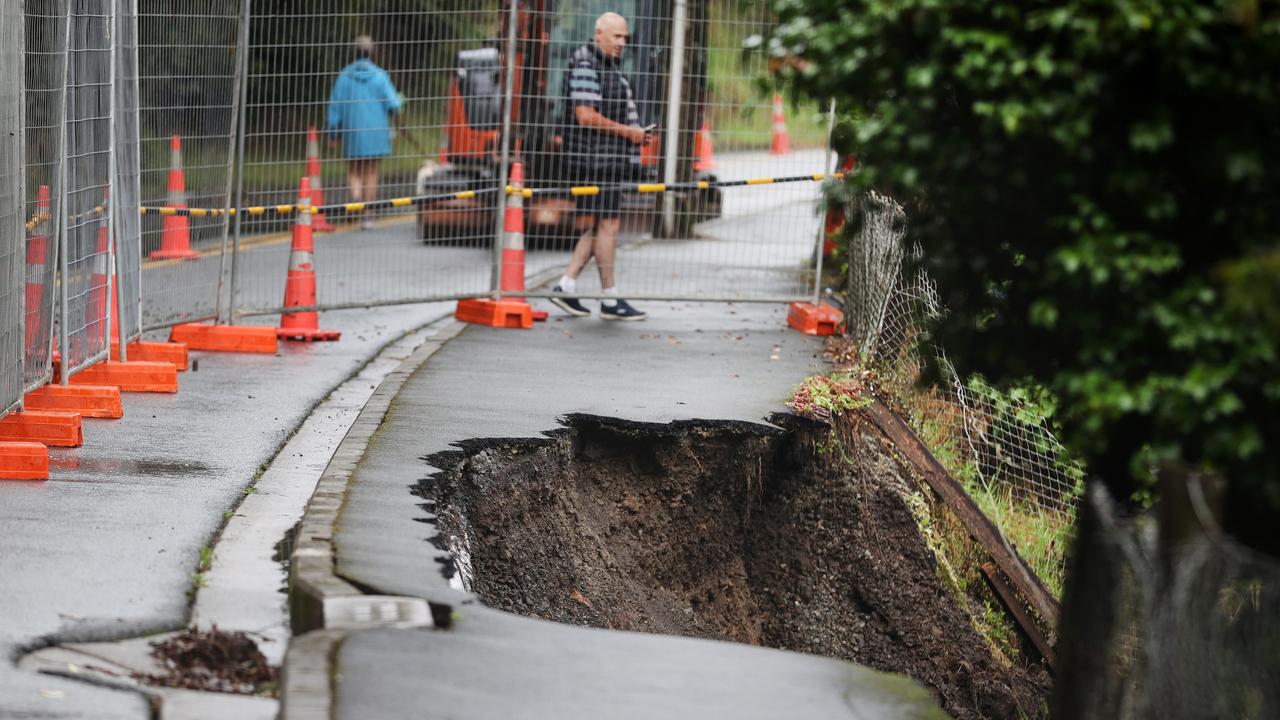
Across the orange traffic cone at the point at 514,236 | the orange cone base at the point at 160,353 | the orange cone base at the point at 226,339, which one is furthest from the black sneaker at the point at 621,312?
the orange cone base at the point at 160,353

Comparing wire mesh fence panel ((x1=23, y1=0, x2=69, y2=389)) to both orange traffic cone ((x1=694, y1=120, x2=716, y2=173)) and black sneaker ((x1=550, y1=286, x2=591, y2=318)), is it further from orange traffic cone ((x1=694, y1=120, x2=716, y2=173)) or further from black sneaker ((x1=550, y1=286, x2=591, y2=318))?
orange traffic cone ((x1=694, y1=120, x2=716, y2=173))

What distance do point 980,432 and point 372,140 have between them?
224 inches

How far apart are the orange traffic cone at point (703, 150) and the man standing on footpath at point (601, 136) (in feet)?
1.66

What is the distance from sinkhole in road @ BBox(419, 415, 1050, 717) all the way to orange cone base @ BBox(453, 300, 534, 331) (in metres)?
3.27

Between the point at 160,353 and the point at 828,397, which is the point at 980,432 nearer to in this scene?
the point at 828,397

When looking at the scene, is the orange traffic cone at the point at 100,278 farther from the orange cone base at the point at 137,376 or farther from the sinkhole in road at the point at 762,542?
the sinkhole in road at the point at 762,542

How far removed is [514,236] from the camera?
11.1 meters

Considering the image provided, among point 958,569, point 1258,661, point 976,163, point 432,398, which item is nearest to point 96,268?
point 432,398

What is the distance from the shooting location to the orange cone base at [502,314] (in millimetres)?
10773

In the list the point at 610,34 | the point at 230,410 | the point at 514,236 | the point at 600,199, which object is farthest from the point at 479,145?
the point at 230,410

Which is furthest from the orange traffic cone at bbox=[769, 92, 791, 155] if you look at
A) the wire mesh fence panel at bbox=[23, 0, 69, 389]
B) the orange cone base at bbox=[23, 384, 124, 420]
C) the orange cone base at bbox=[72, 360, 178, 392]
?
the wire mesh fence panel at bbox=[23, 0, 69, 389]

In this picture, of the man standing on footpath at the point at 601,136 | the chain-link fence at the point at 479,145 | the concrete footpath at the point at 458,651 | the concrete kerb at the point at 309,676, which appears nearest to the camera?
the concrete kerb at the point at 309,676

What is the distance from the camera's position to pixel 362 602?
4.63m

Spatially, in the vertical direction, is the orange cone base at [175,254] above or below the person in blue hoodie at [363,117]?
below
